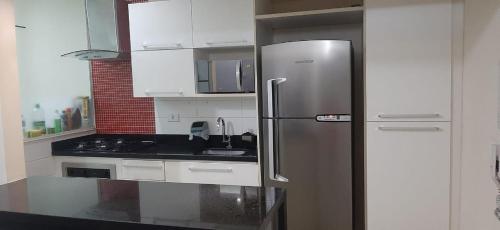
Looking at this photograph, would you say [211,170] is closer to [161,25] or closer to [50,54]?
[161,25]

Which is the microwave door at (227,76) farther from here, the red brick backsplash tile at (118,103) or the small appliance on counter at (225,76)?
the red brick backsplash tile at (118,103)

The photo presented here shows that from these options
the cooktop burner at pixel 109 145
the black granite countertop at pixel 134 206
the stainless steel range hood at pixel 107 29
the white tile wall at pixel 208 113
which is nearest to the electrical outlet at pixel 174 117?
the white tile wall at pixel 208 113

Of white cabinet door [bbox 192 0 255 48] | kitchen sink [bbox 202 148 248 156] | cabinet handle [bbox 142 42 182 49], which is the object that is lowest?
kitchen sink [bbox 202 148 248 156]

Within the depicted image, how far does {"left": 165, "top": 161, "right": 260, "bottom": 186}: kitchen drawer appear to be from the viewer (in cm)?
271

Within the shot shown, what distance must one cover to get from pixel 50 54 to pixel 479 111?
356 centimetres

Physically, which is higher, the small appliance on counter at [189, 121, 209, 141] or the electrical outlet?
the electrical outlet

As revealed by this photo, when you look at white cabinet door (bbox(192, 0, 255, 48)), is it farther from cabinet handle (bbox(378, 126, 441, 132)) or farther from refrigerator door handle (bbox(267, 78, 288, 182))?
cabinet handle (bbox(378, 126, 441, 132))

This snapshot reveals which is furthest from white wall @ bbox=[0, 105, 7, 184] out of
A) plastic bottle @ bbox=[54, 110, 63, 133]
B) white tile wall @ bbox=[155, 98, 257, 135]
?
white tile wall @ bbox=[155, 98, 257, 135]

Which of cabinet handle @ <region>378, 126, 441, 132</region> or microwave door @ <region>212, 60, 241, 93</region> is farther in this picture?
microwave door @ <region>212, 60, 241, 93</region>

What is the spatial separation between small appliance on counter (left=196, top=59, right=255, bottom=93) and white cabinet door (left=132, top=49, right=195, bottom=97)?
8 centimetres

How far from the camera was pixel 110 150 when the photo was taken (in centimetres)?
306

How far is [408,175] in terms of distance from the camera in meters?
2.29

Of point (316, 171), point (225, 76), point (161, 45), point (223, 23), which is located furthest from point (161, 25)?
point (316, 171)

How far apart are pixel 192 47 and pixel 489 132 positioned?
2.07 m
